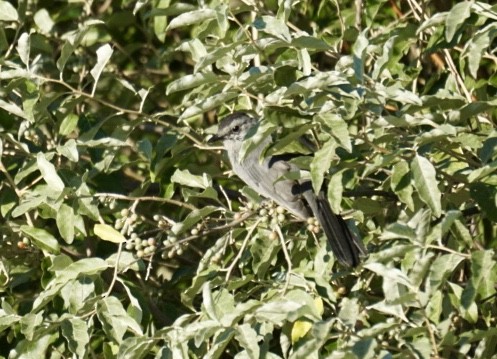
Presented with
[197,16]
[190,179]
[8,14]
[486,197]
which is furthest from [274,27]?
[8,14]

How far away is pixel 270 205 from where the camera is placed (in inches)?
202

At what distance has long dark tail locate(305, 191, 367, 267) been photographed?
486 centimetres

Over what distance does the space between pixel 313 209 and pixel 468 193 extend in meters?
1.01

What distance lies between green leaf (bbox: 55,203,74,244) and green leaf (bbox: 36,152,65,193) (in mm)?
97

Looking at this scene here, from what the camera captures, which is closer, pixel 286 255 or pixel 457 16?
pixel 457 16

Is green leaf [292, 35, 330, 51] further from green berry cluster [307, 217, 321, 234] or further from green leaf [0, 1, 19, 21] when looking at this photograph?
green leaf [0, 1, 19, 21]

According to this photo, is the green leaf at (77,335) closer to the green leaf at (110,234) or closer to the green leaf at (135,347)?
the green leaf at (135,347)

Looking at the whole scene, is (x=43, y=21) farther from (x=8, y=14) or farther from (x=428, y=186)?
(x=428, y=186)

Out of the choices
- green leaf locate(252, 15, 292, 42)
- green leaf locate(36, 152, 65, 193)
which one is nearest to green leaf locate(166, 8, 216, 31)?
green leaf locate(252, 15, 292, 42)

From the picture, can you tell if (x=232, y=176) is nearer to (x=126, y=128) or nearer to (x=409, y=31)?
(x=126, y=128)

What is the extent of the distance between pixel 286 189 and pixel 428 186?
1.69m

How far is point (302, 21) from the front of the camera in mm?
6984

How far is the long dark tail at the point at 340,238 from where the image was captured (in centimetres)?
486

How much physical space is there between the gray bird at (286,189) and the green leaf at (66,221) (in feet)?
2.40
